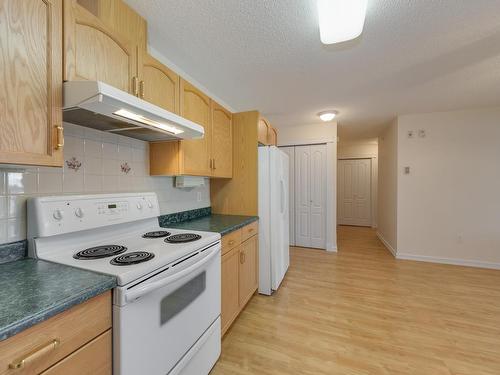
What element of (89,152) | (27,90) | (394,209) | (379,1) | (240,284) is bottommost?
(240,284)

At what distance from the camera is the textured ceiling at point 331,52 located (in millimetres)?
1480

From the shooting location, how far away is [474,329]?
196cm

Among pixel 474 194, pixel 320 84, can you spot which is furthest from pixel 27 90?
pixel 474 194

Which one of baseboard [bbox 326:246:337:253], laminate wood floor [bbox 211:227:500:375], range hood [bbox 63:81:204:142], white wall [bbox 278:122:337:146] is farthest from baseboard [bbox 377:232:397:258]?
range hood [bbox 63:81:204:142]

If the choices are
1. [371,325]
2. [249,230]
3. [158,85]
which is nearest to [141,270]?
[158,85]

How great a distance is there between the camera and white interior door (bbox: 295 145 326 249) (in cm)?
427

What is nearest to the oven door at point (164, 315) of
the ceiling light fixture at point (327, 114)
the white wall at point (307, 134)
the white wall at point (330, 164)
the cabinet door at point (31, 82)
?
the cabinet door at point (31, 82)

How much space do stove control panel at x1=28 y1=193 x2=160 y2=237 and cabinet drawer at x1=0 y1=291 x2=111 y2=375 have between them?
0.55m

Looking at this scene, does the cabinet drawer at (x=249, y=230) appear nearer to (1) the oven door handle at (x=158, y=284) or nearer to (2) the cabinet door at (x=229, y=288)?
(2) the cabinet door at (x=229, y=288)

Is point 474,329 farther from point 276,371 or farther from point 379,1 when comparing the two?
point 379,1

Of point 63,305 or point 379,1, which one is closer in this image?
point 63,305

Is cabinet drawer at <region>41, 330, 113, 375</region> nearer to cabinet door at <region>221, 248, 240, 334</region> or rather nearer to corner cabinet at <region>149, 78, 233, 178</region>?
cabinet door at <region>221, 248, 240, 334</region>

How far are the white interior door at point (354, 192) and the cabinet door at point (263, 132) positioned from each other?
4.61 m

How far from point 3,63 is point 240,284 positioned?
2.01 m
